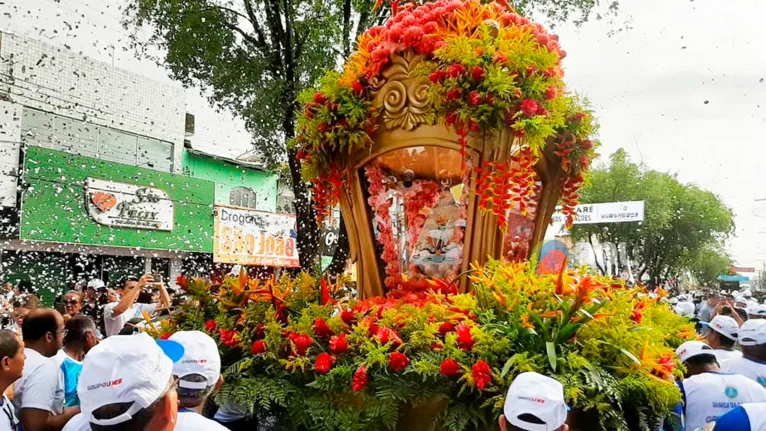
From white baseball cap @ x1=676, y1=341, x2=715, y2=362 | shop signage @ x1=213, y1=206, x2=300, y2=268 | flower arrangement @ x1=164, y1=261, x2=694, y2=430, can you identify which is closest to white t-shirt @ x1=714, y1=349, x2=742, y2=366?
white baseball cap @ x1=676, y1=341, x2=715, y2=362

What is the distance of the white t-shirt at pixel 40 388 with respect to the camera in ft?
13.2

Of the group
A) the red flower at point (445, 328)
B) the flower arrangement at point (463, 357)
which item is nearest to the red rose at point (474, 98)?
the flower arrangement at point (463, 357)

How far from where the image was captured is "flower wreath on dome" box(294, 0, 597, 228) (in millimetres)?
4422

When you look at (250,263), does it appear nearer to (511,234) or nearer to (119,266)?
(119,266)

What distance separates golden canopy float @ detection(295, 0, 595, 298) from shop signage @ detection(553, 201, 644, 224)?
19197 millimetres

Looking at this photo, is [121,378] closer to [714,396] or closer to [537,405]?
[537,405]

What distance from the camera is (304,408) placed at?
13.0 feet

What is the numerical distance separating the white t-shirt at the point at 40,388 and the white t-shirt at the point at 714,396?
4.23 metres

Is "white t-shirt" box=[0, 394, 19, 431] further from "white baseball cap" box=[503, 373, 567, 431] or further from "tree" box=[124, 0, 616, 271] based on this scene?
"tree" box=[124, 0, 616, 271]

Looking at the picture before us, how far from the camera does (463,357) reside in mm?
3660

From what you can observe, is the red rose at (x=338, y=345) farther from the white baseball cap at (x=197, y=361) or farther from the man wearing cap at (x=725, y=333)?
the man wearing cap at (x=725, y=333)

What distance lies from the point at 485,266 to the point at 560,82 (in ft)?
4.90

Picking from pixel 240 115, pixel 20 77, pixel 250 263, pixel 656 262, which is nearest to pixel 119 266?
pixel 250 263

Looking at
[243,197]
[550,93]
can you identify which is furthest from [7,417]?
[243,197]
